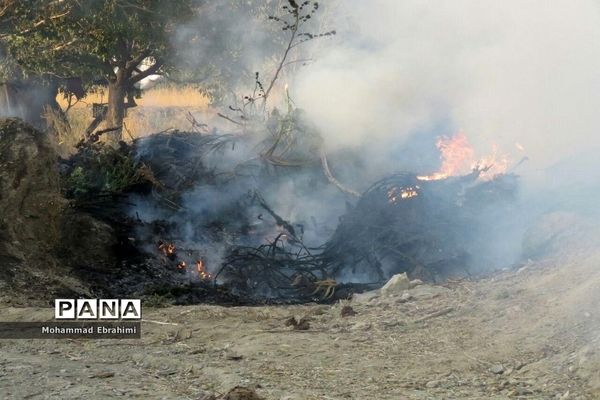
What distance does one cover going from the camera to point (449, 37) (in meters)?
13.4

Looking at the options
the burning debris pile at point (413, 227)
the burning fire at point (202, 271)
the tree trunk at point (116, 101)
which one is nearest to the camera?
the burning debris pile at point (413, 227)

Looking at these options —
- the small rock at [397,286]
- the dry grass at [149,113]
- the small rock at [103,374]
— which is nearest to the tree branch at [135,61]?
the dry grass at [149,113]

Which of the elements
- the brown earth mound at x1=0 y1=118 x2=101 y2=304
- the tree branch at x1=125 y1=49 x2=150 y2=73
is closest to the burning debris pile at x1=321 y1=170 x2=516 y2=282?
the brown earth mound at x1=0 y1=118 x2=101 y2=304

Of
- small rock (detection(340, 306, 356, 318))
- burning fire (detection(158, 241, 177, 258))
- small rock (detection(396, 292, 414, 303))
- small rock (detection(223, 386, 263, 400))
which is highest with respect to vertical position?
burning fire (detection(158, 241, 177, 258))

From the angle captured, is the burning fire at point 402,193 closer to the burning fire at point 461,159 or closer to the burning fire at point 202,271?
the burning fire at point 461,159

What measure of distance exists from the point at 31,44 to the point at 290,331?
839 cm

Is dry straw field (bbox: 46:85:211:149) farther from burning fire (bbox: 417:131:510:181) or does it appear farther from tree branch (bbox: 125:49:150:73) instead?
burning fire (bbox: 417:131:510:181)

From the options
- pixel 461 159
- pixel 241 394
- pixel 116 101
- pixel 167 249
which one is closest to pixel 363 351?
pixel 241 394

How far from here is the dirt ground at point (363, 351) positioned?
446cm

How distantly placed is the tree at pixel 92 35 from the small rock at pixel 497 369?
26.7 feet

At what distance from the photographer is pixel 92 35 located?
12359mm

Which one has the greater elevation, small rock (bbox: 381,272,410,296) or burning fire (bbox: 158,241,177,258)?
burning fire (bbox: 158,241,177,258)

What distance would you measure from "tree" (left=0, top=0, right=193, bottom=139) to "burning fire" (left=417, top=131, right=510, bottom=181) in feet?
17.2

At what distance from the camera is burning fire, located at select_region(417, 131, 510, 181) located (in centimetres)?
1179
